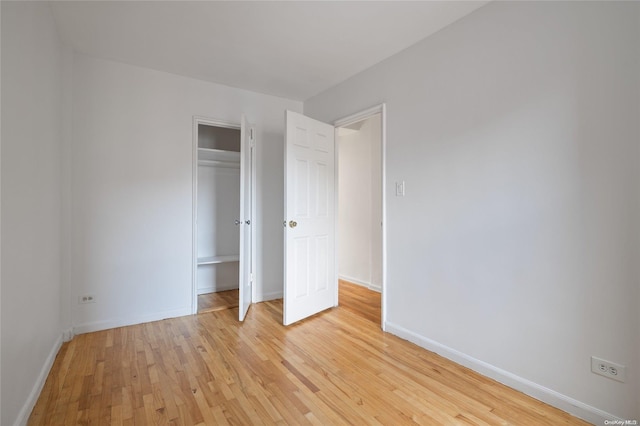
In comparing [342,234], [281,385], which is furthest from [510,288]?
[342,234]

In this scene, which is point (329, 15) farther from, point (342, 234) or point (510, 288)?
point (342, 234)

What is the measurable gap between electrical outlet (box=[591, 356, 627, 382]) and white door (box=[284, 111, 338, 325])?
218cm

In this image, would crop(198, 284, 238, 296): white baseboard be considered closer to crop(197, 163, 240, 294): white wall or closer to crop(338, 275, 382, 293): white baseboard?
crop(197, 163, 240, 294): white wall

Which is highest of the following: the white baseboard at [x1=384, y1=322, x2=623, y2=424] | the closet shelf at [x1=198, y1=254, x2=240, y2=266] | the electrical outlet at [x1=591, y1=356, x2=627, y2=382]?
the closet shelf at [x1=198, y1=254, x2=240, y2=266]

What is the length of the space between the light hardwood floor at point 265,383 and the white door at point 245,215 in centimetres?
44

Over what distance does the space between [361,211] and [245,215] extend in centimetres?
201

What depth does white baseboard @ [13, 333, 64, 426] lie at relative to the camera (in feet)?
4.98

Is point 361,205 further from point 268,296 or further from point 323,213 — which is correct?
point 268,296

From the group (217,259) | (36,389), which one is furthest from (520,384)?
(217,259)

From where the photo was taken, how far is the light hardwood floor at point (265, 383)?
164 cm

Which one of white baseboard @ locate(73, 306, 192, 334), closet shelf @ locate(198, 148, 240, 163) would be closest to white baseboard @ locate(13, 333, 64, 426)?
white baseboard @ locate(73, 306, 192, 334)

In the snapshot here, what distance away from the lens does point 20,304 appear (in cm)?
153

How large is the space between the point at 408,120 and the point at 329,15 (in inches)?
40.3

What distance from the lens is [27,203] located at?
164cm
